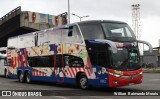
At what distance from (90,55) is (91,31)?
1.19 m

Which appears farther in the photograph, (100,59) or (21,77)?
(21,77)

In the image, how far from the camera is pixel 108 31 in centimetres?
1809

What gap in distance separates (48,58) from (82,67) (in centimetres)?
417

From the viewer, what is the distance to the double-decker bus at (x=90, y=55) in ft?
57.4

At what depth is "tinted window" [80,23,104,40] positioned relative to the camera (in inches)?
715

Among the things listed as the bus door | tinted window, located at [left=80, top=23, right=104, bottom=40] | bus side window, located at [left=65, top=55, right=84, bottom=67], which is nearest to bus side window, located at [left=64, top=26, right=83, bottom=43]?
tinted window, located at [left=80, top=23, right=104, bottom=40]

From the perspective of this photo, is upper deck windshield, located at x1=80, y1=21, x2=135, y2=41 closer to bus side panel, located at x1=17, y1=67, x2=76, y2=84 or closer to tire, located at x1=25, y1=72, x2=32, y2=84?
bus side panel, located at x1=17, y1=67, x2=76, y2=84

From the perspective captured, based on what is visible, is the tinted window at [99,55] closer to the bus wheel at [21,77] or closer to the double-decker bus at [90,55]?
the double-decker bus at [90,55]

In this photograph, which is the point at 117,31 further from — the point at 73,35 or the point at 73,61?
the point at 73,61

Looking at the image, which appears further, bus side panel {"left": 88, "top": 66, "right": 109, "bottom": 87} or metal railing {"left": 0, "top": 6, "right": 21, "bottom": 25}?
metal railing {"left": 0, "top": 6, "right": 21, "bottom": 25}

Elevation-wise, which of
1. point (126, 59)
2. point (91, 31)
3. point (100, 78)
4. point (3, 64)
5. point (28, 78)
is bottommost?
point (28, 78)

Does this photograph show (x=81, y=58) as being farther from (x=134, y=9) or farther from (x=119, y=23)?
(x=134, y=9)

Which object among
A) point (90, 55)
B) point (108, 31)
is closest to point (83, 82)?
point (90, 55)

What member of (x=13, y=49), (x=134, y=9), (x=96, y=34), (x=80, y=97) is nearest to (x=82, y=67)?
(x=96, y=34)
